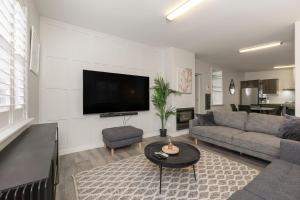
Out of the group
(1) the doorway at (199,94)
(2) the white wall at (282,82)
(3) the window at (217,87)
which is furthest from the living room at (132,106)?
(2) the white wall at (282,82)

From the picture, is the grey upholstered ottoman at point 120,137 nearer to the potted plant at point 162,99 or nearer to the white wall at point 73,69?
the white wall at point 73,69

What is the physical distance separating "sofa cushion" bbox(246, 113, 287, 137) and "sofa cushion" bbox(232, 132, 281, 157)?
182 mm

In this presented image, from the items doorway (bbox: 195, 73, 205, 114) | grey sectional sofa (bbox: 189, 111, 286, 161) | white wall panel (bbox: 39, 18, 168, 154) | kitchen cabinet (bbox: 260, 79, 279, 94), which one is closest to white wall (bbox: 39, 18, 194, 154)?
white wall panel (bbox: 39, 18, 168, 154)

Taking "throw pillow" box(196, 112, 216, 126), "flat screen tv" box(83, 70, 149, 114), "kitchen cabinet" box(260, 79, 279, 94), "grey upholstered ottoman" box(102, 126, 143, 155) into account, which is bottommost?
"grey upholstered ottoman" box(102, 126, 143, 155)

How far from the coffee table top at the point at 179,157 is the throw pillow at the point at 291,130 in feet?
5.35

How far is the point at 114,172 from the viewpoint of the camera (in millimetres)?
2422

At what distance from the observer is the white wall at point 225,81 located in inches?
257

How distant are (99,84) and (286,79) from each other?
939 centimetres

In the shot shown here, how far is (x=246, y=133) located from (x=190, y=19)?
8.77 ft

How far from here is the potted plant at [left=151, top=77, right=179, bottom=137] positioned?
4461mm

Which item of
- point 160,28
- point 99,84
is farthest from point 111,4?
point 99,84

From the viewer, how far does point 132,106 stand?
411 centimetres

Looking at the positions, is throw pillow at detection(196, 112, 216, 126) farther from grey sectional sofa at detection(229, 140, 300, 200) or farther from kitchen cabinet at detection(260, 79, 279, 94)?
kitchen cabinet at detection(260, 79, 279, 94)

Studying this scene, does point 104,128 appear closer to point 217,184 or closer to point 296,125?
point 217,184
